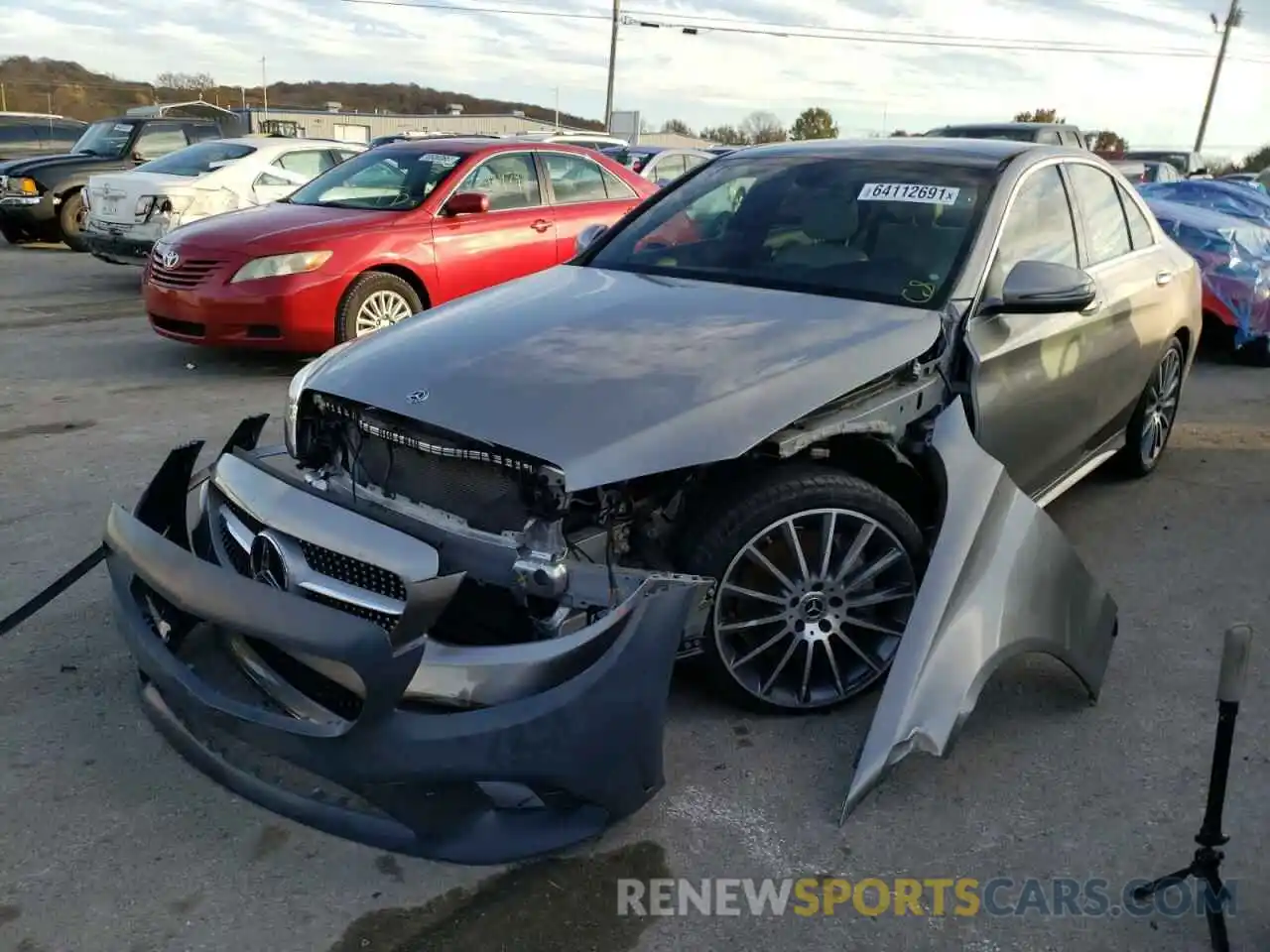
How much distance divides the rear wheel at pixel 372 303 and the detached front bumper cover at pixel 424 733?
4.75 metres

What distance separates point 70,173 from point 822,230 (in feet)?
43.5

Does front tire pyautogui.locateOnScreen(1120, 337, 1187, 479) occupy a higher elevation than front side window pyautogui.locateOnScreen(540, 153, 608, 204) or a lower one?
lower

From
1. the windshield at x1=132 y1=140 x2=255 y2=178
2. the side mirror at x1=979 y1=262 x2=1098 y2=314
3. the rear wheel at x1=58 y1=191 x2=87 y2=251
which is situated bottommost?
the rear wheel at x1=58 y1=191 x2=87 y2=251

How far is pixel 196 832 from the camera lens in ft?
8.77

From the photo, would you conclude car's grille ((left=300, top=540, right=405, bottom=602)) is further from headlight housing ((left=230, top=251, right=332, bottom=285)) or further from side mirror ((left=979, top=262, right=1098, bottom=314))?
headlight housing ((left=230, top=251, right=332, bottom=285))

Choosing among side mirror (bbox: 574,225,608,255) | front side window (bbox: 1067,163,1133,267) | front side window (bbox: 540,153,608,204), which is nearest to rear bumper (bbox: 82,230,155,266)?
front side window (bbox: 540,153,608,204)

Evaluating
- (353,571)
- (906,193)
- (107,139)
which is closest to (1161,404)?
(906,193)

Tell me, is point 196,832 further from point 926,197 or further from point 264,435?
point 264,435

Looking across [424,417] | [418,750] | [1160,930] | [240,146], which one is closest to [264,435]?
[424,417]

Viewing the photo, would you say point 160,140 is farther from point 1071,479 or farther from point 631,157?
point 1071,479

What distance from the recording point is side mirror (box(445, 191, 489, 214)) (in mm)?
7637

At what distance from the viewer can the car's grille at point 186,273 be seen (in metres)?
7.10

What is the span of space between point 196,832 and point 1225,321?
29.3 feet
